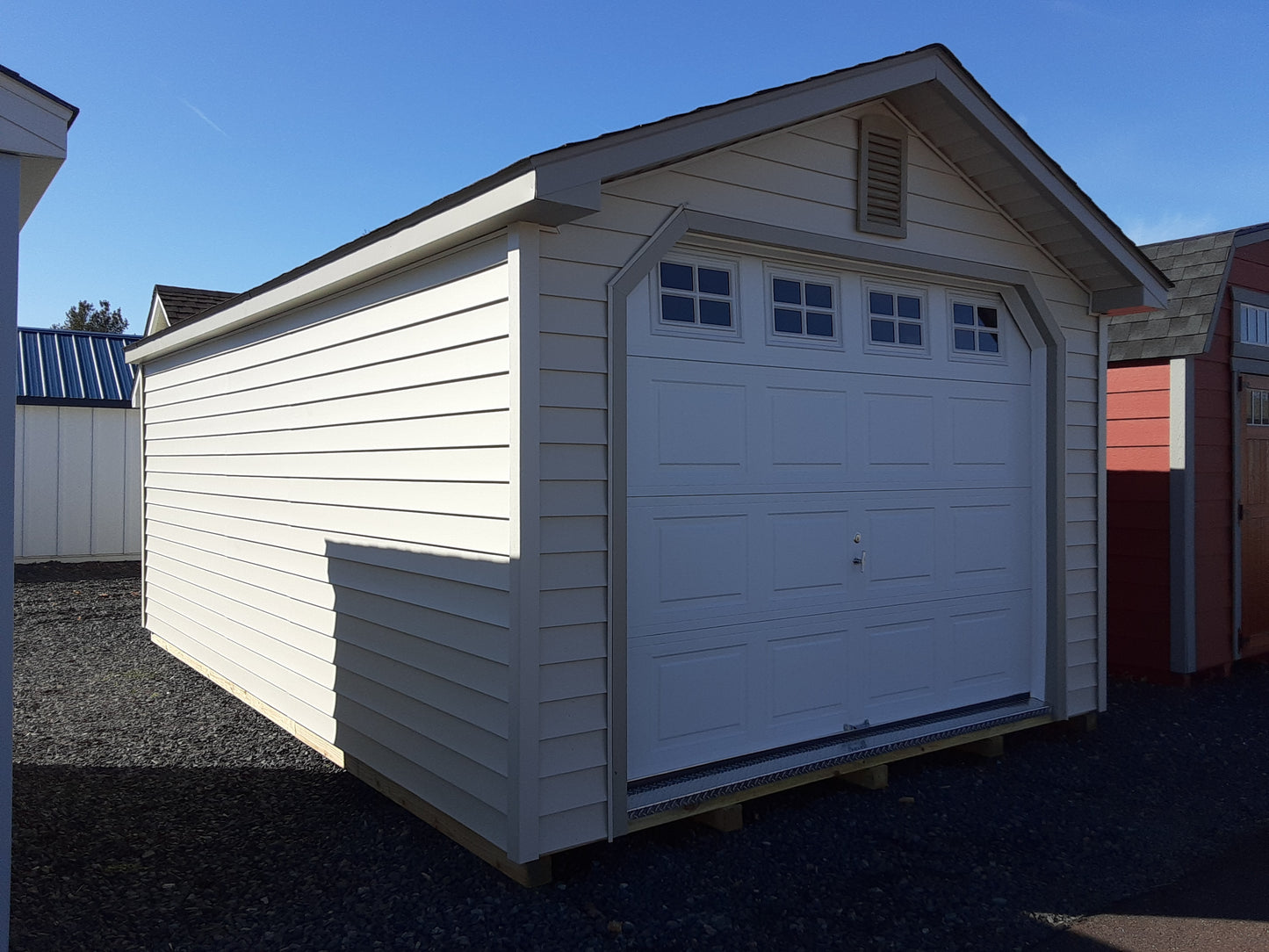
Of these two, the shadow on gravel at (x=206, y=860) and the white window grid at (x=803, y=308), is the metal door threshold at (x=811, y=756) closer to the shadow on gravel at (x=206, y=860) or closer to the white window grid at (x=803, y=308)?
the shadow on gravel at (x=206, y=860)

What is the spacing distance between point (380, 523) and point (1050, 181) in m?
4.12

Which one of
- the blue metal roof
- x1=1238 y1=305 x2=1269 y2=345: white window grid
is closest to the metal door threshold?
x1=1238 y1=305 x2=1269 y2=345: white window grid

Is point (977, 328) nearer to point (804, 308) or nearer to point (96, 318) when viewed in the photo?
point (804, 308)

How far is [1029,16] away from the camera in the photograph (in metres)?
7.76

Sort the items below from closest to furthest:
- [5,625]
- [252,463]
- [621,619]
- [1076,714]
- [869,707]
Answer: [5,625] < [621,619] < [869,707] < [1076,714] < [252,463]

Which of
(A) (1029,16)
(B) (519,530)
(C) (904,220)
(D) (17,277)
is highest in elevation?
(A) (1029,16)

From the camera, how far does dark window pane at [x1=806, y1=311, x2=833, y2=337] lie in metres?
4.90

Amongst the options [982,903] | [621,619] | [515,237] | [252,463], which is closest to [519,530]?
[621,619]

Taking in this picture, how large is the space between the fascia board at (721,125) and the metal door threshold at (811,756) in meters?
2.58

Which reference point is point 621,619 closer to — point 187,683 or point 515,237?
point 515,237

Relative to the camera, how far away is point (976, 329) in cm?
569

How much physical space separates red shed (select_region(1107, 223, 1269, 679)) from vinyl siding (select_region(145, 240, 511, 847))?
554 cm

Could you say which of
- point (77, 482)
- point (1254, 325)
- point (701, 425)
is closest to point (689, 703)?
point (701, 425)

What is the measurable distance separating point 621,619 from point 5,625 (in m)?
2.17
